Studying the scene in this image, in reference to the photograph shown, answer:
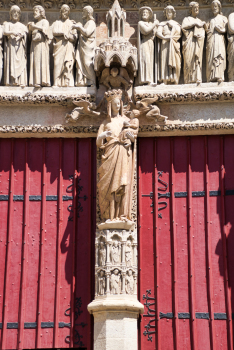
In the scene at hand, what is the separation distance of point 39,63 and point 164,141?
2178 millimetres

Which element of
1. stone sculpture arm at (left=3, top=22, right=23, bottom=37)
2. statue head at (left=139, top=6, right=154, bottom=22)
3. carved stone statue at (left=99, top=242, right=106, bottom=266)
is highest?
statue head at (left=139, top=6, right=154, bottom=22)

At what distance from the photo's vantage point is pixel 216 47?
33.0 ft

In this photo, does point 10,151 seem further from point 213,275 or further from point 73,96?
point 213,275

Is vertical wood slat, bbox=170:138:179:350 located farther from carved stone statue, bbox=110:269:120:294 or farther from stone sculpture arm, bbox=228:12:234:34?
stone sculpture arm, bbox=228:12:234:34

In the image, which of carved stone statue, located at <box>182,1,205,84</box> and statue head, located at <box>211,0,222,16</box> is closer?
carved stone statue, located at <box>182,1,205,84</box>

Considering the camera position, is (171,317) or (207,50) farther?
(207,50)

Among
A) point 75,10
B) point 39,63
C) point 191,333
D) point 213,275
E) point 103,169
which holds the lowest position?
point 191,333

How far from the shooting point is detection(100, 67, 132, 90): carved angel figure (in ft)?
33.0

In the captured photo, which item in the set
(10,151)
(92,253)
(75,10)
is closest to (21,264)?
(92,253)

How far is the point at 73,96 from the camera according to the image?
10023 mm

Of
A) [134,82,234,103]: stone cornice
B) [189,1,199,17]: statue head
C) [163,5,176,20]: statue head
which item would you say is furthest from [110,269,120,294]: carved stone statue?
[189,1,199,17]: statue head

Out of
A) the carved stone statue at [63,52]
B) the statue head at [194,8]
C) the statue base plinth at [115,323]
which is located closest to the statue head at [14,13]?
the carved stone statue at [63,52]

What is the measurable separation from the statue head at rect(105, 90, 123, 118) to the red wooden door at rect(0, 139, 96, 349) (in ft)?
2.14

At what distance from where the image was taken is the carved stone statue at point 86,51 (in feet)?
33.4
